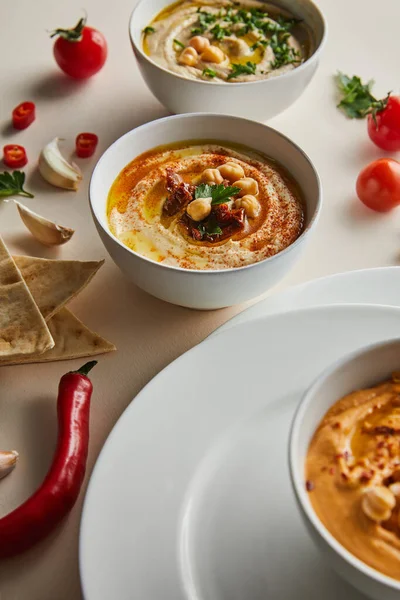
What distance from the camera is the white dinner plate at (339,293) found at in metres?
2.71

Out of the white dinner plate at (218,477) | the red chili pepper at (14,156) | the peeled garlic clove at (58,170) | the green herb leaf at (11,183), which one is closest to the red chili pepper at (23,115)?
the red chili pepper at (14,156)

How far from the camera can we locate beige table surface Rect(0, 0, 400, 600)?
2.52m

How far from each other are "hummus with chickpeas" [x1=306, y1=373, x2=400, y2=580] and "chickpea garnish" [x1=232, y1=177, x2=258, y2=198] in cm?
116

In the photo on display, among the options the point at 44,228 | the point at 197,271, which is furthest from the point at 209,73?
the point at 197,271

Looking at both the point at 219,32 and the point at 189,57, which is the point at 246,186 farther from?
the point at 219,32

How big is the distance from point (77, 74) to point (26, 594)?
2.72 meters

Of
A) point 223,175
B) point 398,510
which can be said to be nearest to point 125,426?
point 398,510

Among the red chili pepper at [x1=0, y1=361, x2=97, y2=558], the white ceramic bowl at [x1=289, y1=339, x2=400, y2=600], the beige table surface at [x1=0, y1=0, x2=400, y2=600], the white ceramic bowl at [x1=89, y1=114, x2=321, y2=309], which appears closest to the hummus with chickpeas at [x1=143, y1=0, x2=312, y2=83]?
the beige table surface at [x1=0, y1=0, x2=400, y2=600]

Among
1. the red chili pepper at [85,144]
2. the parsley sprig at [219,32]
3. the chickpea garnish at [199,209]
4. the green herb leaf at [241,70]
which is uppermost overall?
the parsley sprig at [219,32]

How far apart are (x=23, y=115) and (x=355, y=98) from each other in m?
1.69

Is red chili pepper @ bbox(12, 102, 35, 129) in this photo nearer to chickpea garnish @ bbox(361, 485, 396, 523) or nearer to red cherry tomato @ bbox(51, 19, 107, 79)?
red cherry tomato @ bbox(51, 19, 107, 79)

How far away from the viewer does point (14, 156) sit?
354 cm

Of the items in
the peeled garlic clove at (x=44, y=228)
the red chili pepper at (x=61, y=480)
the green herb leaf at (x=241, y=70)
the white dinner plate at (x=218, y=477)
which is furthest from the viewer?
the green herb leaf at (x=241, y=70)

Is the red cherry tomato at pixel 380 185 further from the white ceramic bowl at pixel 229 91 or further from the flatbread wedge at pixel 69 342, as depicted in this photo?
the flatbread wedge at pixel 69 342
